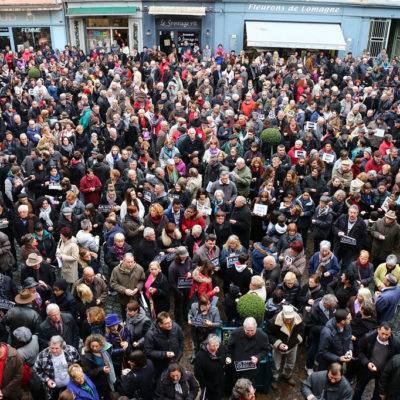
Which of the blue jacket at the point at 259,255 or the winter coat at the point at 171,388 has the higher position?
the blue jacket at the point at 259,255

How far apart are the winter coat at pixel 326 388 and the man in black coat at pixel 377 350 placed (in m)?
0.77

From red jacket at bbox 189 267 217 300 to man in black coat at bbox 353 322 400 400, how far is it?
7.47ft

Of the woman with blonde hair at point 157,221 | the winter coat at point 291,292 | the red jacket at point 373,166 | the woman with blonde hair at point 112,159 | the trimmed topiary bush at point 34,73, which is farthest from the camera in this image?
the trimmed topiary bush at point 34,73

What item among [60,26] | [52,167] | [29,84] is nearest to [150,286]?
[52,167]

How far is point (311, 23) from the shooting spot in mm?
27625

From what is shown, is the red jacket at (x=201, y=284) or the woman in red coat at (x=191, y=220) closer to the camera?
the red jacket at (x=201, y=284)

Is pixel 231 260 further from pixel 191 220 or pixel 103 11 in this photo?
pixel 103 11

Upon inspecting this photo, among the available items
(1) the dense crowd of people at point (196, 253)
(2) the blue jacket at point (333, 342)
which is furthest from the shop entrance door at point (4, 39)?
(2) the blue jacket at point (333, 342)

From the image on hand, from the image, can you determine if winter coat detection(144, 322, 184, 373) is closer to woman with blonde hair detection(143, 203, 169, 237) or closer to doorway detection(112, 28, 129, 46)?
woman with blonde hair detection(143, 203, 169, 237)

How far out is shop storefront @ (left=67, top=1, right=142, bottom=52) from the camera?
27375 millimetres

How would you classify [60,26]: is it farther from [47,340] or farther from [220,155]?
[47,340]

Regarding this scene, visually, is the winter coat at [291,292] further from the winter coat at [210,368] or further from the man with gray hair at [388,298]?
the winter coat at [210,368]

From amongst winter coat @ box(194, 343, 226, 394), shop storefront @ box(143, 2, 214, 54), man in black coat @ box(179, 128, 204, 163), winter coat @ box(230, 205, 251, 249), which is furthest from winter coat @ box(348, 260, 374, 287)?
shop storefront @ box(143, 2, 214, 54)

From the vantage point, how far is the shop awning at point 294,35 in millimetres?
26312
